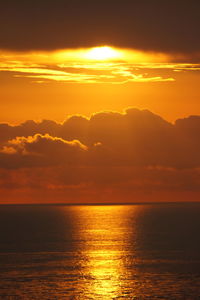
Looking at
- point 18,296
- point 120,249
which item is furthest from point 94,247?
point 18,296

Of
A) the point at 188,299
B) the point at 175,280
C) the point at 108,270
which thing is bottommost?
the point at 188,299

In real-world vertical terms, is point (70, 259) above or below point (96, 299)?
above

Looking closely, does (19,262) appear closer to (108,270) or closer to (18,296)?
(108,270)

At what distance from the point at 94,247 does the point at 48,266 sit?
163 feet

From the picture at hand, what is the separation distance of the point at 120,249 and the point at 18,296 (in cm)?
8289

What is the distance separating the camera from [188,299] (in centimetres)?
10325

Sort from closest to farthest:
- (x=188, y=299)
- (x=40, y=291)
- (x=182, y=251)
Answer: (x=188, y=299)
(x=40, y=291)
(x=182, y=251)

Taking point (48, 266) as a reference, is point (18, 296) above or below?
below

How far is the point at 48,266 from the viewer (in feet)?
477

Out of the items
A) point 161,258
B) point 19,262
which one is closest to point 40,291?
point 19,262

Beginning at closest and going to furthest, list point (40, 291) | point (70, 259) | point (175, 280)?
point (40, 291) < point (175, 280) < point (70, 259)

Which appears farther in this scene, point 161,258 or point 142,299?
point 161,258

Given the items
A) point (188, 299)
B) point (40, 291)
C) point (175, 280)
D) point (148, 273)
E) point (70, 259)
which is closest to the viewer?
point (188, 299)

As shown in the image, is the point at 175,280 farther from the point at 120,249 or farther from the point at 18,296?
the point at 120,249
